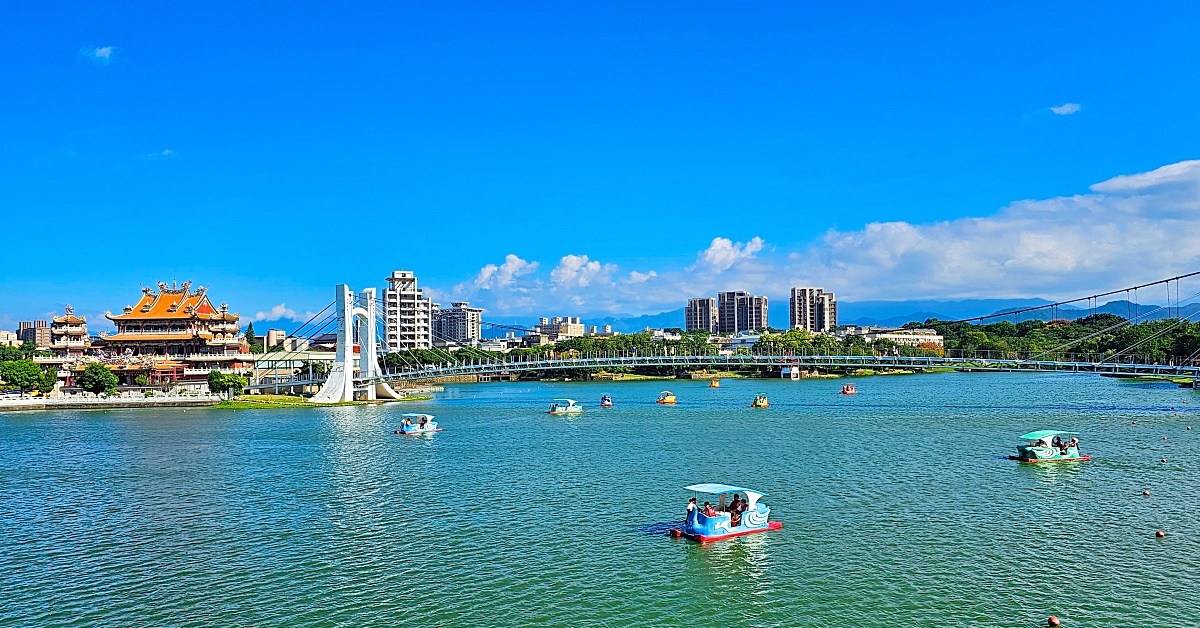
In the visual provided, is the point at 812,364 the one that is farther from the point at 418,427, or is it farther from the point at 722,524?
the point at 722,524

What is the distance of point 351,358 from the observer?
61.9 m

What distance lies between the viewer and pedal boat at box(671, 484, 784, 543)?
2003 cm

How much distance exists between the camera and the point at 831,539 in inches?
784

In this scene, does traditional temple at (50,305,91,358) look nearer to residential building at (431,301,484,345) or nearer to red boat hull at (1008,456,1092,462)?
red boat hull at (1008,456,1092,462)

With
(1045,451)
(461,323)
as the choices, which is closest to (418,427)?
(1045,451)

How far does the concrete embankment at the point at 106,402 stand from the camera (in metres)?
57.4

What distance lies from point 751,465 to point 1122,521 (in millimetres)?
11508

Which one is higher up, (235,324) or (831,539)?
(235,324)

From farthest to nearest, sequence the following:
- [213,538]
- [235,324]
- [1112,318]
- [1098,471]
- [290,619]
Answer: [1112,318]
[235,324]
[1098,471]
[213,538]
[290,619]

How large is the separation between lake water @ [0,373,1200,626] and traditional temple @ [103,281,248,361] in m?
27.7

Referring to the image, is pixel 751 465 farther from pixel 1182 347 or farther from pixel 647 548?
pixel 1182 347

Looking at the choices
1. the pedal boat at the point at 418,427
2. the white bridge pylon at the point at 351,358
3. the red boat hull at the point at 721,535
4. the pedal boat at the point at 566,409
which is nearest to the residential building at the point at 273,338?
the white bridge pylon at the point at 351,358

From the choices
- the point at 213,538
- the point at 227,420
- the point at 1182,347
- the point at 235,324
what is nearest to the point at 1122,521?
the point at 213,538

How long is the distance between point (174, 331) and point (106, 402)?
1112cm
